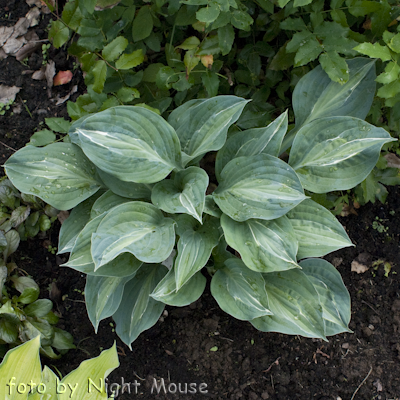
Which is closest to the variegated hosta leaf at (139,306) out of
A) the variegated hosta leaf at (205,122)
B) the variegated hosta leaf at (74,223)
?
the variegated hosta leaf at (74,223)

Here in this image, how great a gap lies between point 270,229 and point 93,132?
2.55ft

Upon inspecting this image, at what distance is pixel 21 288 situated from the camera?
5.92ft

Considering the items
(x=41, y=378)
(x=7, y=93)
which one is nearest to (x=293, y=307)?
(x=41, y=378)

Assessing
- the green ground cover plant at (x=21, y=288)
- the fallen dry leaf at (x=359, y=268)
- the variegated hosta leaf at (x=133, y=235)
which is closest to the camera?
the variegated hosta leaf at (x=133, y=235)

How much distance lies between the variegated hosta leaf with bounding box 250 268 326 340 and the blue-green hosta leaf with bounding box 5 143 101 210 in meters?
0.90

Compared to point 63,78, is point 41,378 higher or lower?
lower

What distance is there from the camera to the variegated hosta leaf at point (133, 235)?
1.22 m

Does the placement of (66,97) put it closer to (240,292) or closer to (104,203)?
(104,203)

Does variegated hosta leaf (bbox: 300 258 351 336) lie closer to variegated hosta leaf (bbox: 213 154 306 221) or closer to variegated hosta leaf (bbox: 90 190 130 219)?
variegated hosta leaf (bbox: 213 154 306 221)

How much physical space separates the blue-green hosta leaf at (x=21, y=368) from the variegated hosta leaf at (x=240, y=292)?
2.35 feet

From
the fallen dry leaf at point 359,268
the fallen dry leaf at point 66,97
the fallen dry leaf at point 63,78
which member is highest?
the fallen dry leaf at point 63,78

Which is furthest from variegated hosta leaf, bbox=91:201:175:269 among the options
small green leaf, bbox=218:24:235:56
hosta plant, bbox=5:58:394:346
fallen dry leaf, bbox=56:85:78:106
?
fallen dry leaf, bbox=56:85:78:106

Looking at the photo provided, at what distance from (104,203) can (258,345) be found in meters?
1.09

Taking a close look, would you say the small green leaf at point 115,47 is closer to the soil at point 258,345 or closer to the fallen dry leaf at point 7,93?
the fallen dry leaf at point 7,93
